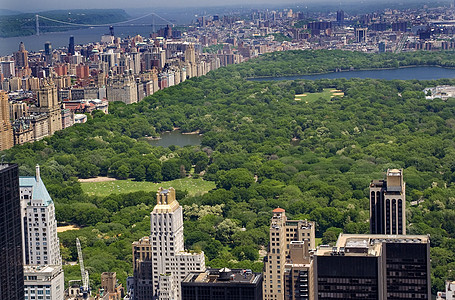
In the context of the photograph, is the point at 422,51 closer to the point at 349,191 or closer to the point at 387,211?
the point at 349,191

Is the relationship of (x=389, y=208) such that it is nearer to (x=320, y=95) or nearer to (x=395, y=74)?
(x=320, y=95)

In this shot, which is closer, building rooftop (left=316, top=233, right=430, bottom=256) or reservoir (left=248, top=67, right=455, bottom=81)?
building rooftop (left=316, top=233, right=430, bottom=256)

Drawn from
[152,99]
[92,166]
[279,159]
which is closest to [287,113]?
[152,99]

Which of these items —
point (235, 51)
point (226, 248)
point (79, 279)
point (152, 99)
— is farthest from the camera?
point (235, 51)

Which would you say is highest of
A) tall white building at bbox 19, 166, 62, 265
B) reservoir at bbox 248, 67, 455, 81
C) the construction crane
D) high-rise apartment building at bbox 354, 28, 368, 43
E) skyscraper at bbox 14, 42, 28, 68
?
tall white building at bbox 19, 166, 62, 265

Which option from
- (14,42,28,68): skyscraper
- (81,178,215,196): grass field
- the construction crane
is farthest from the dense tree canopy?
(14,42,28,68): skyscraper

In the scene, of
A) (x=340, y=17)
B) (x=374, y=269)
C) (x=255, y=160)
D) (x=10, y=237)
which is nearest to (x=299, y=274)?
(x=374, y=269)

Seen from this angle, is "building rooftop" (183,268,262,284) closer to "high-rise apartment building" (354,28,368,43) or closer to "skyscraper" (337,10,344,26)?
"high-rise apartment building" (354,28,368,43)
